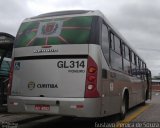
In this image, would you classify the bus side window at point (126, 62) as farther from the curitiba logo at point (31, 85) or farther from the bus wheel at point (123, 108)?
the curitiba logo at point (31, 85)

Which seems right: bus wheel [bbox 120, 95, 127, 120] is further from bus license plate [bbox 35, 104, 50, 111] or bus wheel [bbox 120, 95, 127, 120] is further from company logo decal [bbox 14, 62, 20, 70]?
company logo decal [bbox 14, 62, 20, 70]

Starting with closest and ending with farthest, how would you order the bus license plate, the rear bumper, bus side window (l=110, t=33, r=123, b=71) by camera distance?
the rear bumper, the bus license plate, bus side window (l=110, t=33, r=123, b=71)

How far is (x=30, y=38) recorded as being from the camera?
390 inches

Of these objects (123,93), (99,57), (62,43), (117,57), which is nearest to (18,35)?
(62,43)

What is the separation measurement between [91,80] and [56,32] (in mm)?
1651

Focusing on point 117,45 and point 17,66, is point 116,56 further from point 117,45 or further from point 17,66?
point 17,66

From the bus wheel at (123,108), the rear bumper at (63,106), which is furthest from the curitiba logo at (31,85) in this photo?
the bus wheel at (123,108)

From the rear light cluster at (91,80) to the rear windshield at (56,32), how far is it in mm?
618

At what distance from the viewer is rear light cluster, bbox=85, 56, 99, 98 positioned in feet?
29.0

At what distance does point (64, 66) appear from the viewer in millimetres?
9156

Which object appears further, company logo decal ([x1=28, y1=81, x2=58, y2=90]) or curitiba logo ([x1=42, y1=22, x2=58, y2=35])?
curitiba logo ([x1=42, y1=22, x2=58, y2=35])

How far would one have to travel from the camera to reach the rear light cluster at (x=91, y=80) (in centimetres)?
885

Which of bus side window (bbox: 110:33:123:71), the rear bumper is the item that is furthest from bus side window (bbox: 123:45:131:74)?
the rear bumper

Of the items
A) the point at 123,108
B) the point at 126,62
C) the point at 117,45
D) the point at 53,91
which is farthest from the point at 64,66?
the point at 126,62
